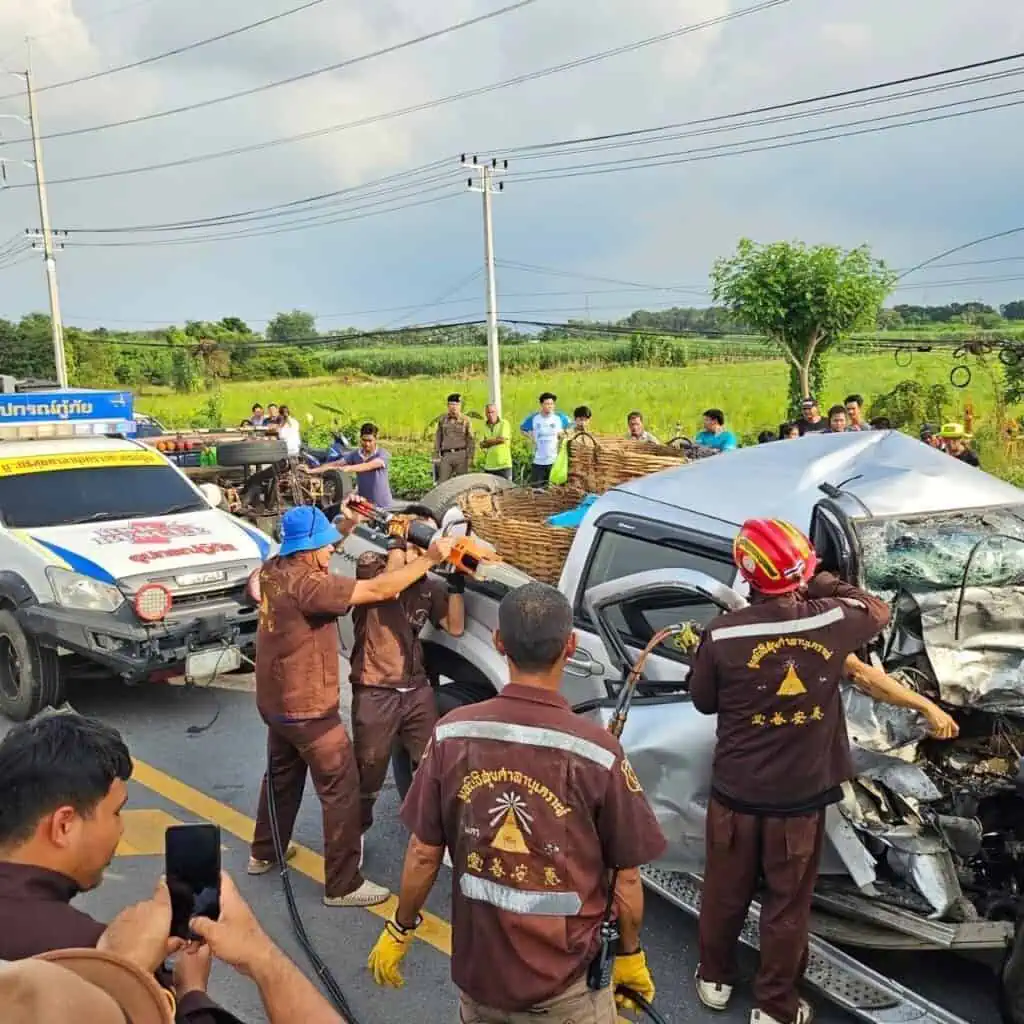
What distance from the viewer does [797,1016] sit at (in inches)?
135

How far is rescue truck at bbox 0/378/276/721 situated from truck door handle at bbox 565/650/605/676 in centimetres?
260

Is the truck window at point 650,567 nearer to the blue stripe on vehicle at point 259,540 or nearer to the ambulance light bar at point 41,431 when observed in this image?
→ the blue stripe on vehicle at point 259,540

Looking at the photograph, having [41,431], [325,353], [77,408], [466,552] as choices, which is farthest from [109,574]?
[325,353]

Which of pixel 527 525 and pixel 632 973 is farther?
pixel 527 525

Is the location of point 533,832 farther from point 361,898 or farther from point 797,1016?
point 361,898

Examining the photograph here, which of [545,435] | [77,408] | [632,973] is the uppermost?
[77,408]

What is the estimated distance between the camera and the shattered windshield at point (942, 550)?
4.04 m

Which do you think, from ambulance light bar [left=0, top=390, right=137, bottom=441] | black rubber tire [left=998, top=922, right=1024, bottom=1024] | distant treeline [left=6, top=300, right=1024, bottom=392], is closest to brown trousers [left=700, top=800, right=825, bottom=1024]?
black rubber tire [left=998, top=922, right=1024, bottom=1024]

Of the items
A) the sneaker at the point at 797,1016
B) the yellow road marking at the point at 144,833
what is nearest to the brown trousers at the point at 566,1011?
the sneaker at the point at 797,1016

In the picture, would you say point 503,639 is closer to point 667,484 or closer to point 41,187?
point 667,484

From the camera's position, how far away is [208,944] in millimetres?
1817

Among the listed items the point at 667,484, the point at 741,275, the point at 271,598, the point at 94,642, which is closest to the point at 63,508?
the point at 94,642

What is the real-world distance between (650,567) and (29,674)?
178 inches

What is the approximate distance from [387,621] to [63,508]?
397 centimetres
